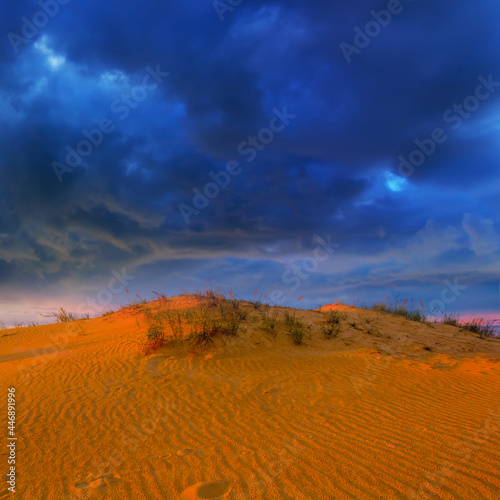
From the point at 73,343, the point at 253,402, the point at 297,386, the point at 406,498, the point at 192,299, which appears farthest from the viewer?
the point at 192,299

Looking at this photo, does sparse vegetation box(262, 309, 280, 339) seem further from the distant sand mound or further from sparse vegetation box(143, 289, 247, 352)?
the distant sand mound

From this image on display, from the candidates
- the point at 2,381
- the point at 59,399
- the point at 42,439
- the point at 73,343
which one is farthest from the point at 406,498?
the point at 73,343

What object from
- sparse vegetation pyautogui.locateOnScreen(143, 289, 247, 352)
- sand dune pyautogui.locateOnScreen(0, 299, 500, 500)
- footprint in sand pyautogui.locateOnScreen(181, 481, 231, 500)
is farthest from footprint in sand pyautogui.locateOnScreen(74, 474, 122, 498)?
sparse vegetation pyautogui.locateOnScreen(143, 289, 247, 352)

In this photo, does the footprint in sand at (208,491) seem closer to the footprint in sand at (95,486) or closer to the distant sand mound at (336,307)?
the footprint in sand at (95,486)

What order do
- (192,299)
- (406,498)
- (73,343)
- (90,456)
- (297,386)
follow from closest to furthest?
(406,498) → (90,456) → (297,386) → (73,343) → (192,299)

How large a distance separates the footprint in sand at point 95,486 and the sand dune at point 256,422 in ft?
0.05

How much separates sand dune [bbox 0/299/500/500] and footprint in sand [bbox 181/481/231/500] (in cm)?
2

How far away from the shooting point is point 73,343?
12547 mm

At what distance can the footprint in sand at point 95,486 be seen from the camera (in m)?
3.69

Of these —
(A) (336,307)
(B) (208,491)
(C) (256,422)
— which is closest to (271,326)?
(C) (256,422)

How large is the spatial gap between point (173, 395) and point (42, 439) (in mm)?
2317

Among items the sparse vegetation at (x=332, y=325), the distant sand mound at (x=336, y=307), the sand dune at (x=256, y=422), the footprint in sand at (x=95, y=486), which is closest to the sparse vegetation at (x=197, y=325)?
the sand dune at (x=256, y=422)

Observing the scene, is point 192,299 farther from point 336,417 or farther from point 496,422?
point 496,422

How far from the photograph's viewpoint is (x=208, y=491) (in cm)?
357
